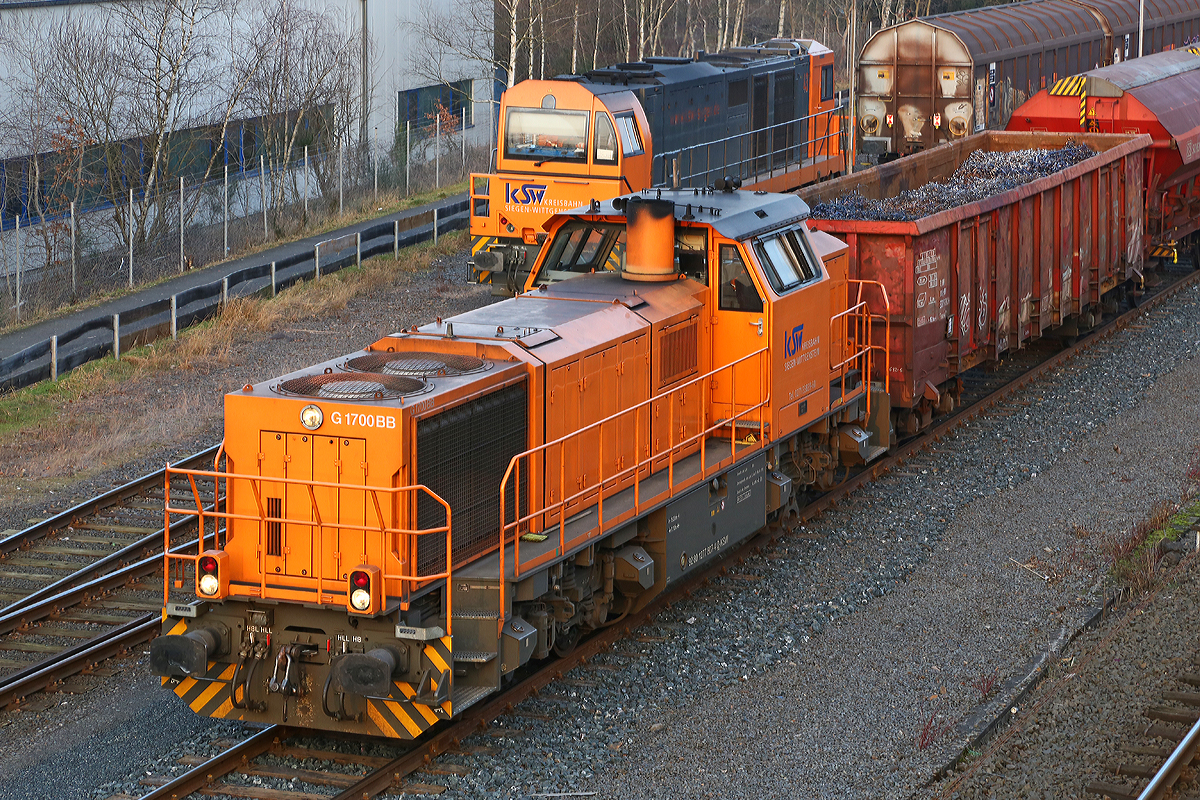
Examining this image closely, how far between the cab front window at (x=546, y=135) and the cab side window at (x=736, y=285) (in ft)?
36.1

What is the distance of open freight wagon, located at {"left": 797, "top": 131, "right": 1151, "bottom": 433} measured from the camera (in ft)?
Result: 49.3

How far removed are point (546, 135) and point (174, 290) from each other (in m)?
7.16

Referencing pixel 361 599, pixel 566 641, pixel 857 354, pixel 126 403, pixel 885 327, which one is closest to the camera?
pixel 361 599

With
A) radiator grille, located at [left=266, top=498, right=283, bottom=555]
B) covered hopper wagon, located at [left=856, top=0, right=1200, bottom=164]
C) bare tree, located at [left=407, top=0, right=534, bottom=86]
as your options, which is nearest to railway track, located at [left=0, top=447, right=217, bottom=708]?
radiator grille, located at [left=266, top=498, right=283, bottom=555]

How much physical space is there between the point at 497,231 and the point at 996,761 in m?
15.3

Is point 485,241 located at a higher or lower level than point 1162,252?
higher

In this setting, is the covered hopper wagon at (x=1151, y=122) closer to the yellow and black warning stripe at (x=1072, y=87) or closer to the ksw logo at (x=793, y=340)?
the yellow and black warning stripe at (x=1072, y=87)

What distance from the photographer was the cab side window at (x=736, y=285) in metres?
11.6

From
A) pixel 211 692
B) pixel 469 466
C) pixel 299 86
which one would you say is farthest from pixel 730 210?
pixel 299 86

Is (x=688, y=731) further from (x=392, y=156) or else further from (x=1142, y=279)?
(x=392, y=156)

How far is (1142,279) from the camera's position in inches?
853

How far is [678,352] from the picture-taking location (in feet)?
37.3

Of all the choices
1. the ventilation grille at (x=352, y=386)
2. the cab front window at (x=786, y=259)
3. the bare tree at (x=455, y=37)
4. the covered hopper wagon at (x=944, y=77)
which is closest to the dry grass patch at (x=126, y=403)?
the ventilation grille at (x=352, y=386)

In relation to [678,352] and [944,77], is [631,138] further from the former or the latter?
[944,77]
